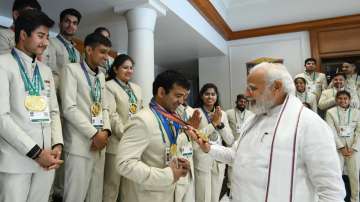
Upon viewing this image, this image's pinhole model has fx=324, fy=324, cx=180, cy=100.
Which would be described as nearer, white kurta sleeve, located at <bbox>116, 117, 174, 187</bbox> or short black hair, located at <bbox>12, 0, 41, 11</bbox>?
white kurta sleeve, located at <bbox>116, 117, 174, 187</bbox>

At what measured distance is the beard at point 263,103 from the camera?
1487mm

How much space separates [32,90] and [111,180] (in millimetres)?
949

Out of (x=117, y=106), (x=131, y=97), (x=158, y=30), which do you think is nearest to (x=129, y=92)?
(x=131, y=97)

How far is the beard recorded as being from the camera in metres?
1.49

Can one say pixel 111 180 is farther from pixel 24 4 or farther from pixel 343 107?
pixel 343 107

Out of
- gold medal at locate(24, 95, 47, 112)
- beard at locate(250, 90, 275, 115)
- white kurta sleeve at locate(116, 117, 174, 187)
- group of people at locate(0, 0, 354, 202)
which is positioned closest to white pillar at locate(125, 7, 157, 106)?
group of people at locate(0, 0, 354, 202)

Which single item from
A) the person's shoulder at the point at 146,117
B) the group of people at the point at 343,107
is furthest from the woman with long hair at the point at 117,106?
the group of people at the point at 343,107

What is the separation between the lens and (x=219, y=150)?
1.79 metres

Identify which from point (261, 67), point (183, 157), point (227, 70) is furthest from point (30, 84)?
point (227, 70)

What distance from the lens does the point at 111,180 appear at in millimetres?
2393

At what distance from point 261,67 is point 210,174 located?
1.58m

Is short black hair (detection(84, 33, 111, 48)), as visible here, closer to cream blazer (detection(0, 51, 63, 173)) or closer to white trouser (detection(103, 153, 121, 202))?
cream blazer (detection(0, 51, 63, 173))

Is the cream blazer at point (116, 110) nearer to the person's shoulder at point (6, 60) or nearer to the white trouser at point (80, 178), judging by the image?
the white trouser at point (80, 178)

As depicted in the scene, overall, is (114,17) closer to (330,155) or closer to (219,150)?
(219,150)
